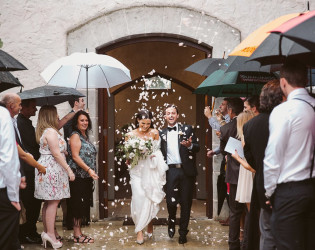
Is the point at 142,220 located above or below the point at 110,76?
below

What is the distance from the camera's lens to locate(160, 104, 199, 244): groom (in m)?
6.66

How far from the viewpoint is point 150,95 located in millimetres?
17469

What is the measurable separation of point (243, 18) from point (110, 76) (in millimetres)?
2621

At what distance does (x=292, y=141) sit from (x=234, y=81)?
2475 mm

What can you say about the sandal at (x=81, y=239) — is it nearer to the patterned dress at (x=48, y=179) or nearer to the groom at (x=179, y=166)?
the patterned dress at (x=48, y=179)

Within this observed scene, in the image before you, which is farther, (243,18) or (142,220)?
(243,18)

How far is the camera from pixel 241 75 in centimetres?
577

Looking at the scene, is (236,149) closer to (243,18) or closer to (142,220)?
(142,220)

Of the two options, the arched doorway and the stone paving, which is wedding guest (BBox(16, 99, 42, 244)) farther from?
the arched doorway

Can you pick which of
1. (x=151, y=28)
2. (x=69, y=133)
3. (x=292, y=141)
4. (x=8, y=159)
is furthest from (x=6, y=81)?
(x=292, y=141)

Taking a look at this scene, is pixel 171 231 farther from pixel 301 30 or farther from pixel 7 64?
pixel 301 30

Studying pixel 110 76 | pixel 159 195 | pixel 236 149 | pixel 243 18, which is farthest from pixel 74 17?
pixel 236 149

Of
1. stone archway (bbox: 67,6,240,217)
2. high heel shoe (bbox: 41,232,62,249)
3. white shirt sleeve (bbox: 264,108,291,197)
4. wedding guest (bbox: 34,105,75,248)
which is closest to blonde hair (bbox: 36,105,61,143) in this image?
wedding guest (bbox: 34,105,75,248)

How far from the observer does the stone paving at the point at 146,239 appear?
6379 mm
